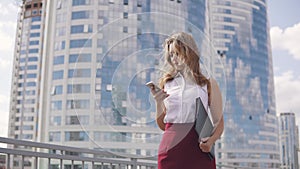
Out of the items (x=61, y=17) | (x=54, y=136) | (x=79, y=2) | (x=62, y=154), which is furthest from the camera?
(x=61, y=17)

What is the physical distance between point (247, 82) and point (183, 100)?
68117 mm

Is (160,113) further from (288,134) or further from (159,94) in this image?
(288,134)

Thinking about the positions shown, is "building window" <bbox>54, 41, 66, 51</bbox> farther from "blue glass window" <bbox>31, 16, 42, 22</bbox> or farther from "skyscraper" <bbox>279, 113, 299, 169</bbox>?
"skyscraper" <bbox>279, 113, 299, 169</bbox>

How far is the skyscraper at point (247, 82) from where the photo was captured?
6580 centimetres

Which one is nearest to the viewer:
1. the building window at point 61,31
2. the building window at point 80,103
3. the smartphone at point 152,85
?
the smartphone at point 152,85

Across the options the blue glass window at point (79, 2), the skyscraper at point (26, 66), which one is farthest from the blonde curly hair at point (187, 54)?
the skyscraper at point (26, 66)

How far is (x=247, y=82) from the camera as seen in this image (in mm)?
68125

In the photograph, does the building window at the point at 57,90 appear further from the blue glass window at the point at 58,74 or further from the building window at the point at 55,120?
the building window at the point at 55,120

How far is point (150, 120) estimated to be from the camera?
7.89 ft

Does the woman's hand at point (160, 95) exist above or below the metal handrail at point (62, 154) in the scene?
above

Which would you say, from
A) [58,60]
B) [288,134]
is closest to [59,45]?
[58,60]

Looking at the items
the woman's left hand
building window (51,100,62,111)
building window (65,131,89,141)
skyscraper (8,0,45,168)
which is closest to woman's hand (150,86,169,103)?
the woman's left hand

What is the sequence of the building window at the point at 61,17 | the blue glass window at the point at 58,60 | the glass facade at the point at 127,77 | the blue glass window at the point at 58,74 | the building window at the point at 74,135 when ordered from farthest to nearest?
1. the building window at the point at 61,17
2. the blue glass window at the point at 58,60
3. the blue glass window at the point at 58,74
4. the building window at the point at 74,135
5. the glass facade at the point at 127,77

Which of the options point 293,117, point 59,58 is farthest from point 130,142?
point 293,117
